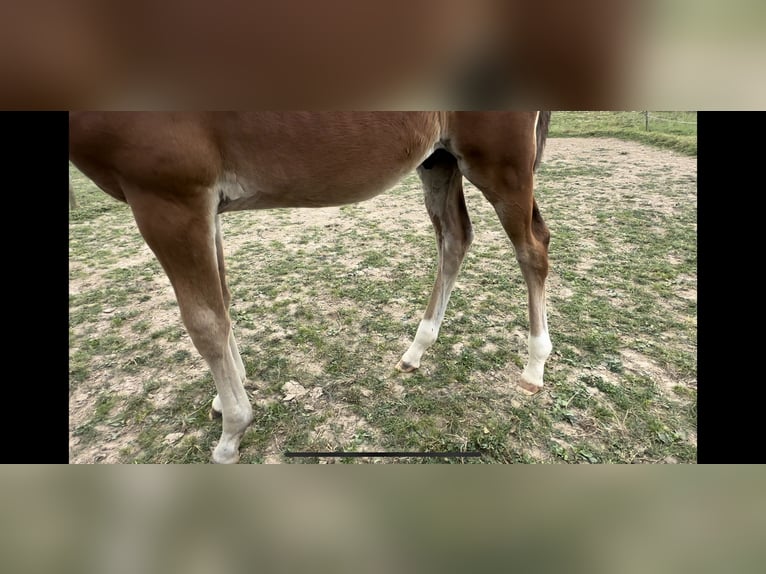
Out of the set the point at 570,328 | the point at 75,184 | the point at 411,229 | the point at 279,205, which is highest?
the point at 75,184

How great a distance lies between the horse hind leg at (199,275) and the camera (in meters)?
1.29

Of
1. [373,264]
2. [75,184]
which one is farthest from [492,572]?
[75,184]

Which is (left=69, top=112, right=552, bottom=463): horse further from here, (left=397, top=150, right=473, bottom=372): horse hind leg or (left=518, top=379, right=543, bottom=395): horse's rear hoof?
(left=518, top=379, right=543, bottom=395): horse's rear hoof

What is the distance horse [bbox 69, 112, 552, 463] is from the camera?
117 cm

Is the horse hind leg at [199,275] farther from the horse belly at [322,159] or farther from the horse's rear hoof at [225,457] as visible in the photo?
the horse belly at [322,159]

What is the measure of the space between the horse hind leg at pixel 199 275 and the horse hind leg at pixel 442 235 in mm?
959

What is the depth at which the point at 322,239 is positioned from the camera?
13.9 feet
